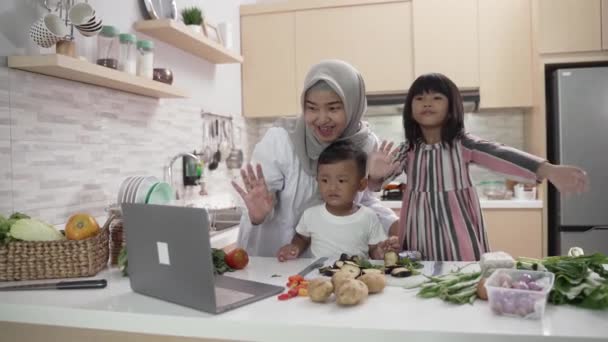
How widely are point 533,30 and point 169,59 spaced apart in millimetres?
2389

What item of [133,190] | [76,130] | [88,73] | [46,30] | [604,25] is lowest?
[133,190]

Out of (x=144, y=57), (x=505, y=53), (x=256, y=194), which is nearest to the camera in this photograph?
(x=256, y=194)

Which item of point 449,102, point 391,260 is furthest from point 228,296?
point 449,102

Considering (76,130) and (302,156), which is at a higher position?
(76,130)

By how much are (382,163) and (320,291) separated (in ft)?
2.47

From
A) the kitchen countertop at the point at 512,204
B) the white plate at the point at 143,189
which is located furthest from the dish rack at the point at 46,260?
the kitchen countertop at the point at 512,204

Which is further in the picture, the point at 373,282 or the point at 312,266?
the point at 312,266

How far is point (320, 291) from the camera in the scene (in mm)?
980

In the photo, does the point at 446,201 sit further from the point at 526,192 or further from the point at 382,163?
the point at 526,192

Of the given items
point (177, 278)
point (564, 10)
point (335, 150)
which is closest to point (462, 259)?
point (335, 150)

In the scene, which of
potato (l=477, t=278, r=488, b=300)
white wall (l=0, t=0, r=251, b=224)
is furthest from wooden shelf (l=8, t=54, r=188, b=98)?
potato (l=477, t=278, r=488, b=300)

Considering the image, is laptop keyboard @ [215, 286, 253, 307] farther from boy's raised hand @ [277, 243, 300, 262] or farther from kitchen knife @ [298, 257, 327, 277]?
boy's raised hand @ [277, 243, 300, 262]

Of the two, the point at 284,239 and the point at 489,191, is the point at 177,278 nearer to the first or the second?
the point at 284,239

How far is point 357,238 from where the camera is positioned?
5.52ft
